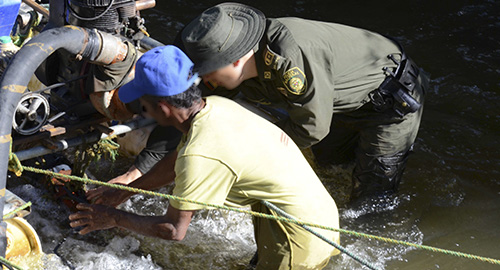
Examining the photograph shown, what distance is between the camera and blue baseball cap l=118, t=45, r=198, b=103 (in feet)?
8.59

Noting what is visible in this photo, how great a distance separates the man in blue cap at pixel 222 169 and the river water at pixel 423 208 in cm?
106

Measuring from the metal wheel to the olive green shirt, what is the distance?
1.08m

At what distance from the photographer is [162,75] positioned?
2.62m

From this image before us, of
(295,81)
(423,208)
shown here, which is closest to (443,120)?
(423,208)

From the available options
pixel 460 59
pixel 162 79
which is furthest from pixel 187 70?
pixel 460 59

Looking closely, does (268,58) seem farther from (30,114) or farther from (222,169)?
(30,114)

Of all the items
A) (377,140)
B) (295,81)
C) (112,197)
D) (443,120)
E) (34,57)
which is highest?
(34,57)

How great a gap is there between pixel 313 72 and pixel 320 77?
0.09m

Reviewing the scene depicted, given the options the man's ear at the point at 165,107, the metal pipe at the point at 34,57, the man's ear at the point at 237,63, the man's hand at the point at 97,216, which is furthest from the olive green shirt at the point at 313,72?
the man's hand at the point at 97,216

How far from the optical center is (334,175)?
16.3 feet

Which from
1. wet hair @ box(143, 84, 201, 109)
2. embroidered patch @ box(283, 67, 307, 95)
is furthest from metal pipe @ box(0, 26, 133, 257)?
embroidered patch @ box(283, 67, 307, 95)

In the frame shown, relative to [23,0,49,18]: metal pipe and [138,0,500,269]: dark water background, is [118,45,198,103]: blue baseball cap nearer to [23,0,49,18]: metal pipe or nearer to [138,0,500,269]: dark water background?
[23,0,49,18]: metal pipe

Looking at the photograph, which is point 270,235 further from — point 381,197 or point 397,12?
point 397,12

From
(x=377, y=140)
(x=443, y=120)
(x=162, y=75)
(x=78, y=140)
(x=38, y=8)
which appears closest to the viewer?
(x=162, y=75)
